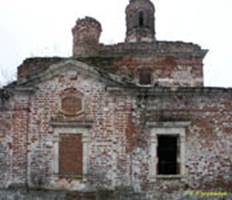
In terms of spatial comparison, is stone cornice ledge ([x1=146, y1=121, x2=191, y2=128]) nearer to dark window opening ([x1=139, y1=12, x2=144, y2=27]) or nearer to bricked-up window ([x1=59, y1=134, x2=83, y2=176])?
bricked-up window ([x1=59, y1=134, x2=83, y2=176])

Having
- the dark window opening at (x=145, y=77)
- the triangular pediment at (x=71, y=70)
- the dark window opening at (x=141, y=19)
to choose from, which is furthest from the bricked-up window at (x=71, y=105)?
the dark window opening at (x=141, y=19)

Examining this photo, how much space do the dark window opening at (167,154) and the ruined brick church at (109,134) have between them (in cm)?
3

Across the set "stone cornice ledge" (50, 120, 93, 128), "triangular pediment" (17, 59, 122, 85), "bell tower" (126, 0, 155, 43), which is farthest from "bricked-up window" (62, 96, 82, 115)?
"bell tower" (126, 0, 155, 43)

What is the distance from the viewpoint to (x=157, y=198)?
15.9m

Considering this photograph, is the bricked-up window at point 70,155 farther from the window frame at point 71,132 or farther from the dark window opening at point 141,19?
the dark window opening at point 141,19

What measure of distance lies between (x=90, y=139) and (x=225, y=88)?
474 centimetres

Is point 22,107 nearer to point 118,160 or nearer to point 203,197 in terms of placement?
point 118,160

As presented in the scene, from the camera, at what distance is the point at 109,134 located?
1622 cm

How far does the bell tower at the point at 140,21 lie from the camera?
24266mm

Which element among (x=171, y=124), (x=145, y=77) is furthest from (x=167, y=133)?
(x=145, y=77)

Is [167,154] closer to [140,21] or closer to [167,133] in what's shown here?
[167,133]

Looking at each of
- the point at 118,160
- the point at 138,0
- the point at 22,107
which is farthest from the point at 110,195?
the point at 138,0

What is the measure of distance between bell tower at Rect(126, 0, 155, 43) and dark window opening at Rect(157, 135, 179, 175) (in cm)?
869

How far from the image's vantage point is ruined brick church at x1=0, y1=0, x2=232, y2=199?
16016 mm
